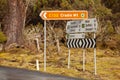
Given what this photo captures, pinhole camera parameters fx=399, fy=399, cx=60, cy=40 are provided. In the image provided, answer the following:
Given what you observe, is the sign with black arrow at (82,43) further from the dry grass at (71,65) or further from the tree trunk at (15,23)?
the tree trunk at (15,23)

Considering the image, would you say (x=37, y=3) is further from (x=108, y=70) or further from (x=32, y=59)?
(x=108, y=70)

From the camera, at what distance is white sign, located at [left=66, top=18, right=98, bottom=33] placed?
573 inches

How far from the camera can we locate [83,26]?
15.1 meters

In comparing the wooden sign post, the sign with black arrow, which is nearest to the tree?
the sign with black arrow

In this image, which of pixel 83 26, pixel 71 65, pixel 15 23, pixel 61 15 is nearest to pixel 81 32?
pixel 83 26

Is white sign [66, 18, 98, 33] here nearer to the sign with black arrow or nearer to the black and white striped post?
the black and white striped post

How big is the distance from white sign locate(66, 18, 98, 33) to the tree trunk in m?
8.15

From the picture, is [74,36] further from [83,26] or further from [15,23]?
[15,23]

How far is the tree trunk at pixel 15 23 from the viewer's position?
923 inches

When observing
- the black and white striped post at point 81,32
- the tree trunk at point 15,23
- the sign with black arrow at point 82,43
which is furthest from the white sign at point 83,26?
the tree trunk at point 15,23

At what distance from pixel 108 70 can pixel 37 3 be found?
1424cm

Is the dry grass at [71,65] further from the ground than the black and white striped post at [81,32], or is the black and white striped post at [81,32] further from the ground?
the black and white striped post at [81,32]

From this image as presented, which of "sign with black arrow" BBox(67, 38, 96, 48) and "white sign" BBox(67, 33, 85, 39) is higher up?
"white sign" BBox(67, 33, 85, 39)

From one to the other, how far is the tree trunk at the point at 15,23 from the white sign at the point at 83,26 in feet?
26.7
